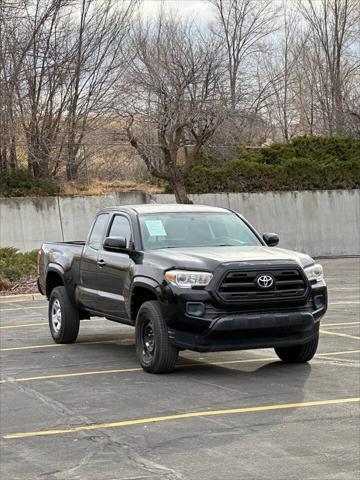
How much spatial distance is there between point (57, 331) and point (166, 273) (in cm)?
352

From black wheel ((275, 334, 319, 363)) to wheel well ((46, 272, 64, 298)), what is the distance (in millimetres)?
3790

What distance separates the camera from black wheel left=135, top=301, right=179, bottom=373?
885 centimetres

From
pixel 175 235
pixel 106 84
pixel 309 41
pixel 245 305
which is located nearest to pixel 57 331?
pixel 175 235

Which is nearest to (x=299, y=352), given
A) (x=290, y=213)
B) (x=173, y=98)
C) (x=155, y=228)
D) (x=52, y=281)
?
(x=155, y=228)

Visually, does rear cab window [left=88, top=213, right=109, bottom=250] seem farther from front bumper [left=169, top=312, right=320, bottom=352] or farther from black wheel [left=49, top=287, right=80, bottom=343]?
front bumper [left=169, top=312, right=320, bottom=352]

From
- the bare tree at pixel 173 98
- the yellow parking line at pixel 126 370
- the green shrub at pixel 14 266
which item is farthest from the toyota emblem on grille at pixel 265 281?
the bare tree at pixel 173 98

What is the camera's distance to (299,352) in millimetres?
9609

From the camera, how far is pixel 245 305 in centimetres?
861

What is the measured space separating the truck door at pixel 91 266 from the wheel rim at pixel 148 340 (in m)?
1.50

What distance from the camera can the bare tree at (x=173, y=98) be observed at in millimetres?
27891

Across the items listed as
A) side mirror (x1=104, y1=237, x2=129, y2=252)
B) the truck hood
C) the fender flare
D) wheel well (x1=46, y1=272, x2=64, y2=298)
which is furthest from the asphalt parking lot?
side mirror (x1=104, y1=237, x2=129, y2=252)

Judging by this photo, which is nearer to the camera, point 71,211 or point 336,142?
point 71,211

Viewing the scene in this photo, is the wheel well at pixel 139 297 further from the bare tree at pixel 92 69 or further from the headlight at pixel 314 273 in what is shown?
the bare tree at pixel 92 69

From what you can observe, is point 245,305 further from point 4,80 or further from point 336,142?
point 336,142
